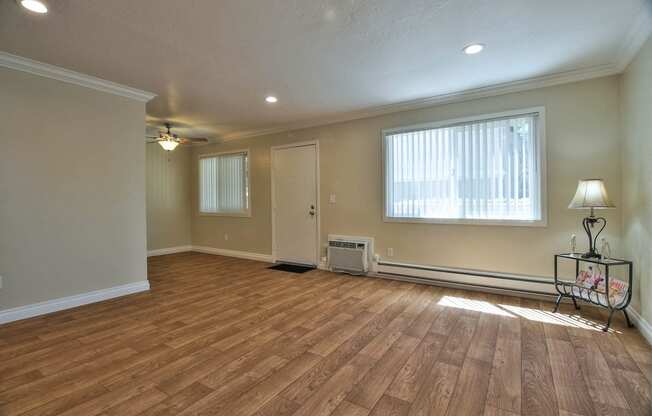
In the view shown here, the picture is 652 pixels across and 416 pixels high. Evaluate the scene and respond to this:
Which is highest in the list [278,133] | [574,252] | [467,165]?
[278,133]

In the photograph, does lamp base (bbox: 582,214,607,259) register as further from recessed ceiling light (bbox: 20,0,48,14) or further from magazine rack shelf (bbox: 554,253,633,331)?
recessed ceiling light (bbox: 20,0,48,14)

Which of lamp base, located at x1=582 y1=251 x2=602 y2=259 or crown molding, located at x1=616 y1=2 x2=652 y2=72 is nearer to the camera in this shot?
crown molding, located at x1=616 y1=2 x2=652 y2=72

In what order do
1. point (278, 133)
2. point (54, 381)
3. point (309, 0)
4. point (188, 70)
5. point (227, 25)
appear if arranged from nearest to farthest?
1. point (54, 381)
2. point (309, 0)
3. point (227, 25)
4. point (188, 70)
5. point (278, 133)

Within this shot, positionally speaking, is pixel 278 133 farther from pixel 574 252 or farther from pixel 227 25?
pixel 574 252

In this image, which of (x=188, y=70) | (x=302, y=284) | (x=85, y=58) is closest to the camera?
(x=85, y=58)

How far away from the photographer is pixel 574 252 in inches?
124

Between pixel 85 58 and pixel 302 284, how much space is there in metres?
3.30

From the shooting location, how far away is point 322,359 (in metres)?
2.11

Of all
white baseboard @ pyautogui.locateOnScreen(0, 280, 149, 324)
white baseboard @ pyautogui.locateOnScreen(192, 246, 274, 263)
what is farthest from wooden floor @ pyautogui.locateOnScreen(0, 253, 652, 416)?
white baseboard @ pyautogui.locateOnScreen(192, 246, 274, 263)

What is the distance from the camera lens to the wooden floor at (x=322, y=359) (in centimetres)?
165

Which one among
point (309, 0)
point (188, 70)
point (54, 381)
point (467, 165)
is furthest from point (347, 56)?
point (54, 381)

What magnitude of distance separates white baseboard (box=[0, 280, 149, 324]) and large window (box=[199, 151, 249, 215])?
2.53m

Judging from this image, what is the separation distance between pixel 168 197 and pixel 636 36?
280 inches

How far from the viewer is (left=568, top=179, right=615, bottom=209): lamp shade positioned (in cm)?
266
